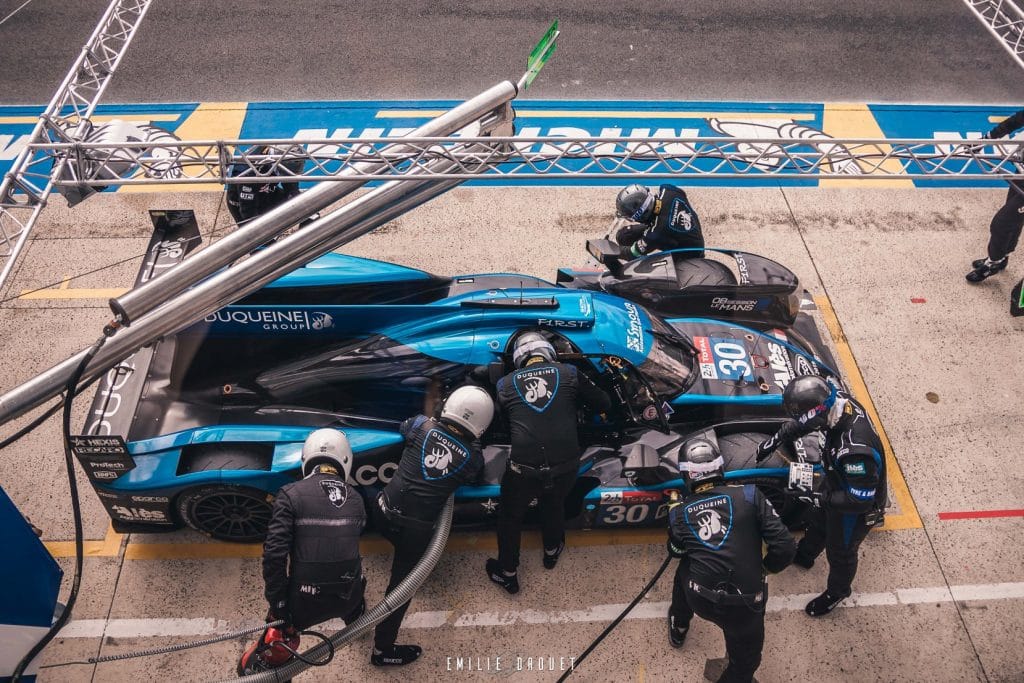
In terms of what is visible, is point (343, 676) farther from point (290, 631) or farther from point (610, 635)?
point (610, 635)

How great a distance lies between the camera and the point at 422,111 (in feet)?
34.4

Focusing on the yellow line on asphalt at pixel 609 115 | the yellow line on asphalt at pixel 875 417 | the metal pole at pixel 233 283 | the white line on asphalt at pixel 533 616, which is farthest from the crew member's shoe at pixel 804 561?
the yellow line on asphalt at pixel 609 115

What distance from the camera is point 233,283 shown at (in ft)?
16.4

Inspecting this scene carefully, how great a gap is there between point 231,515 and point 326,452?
4.22 feet

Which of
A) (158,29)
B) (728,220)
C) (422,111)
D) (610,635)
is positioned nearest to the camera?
(610,635)

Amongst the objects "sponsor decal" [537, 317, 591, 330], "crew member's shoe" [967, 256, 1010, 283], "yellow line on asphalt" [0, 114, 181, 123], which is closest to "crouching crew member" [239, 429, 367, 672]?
"sponsor decal" [537, 317, 591, 330]

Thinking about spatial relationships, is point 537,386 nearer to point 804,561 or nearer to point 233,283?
point 233,283

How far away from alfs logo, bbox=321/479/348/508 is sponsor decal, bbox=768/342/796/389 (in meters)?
3.45

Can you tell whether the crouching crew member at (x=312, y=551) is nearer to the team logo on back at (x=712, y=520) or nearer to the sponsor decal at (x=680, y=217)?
the team logo on back at (x=712, y=520)

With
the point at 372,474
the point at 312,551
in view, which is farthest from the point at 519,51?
the point at 312,551

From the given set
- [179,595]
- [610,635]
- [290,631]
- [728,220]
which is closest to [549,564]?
[610,635]

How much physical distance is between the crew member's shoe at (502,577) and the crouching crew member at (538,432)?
14 cm

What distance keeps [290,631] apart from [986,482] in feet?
18.6

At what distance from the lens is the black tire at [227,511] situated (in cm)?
573
